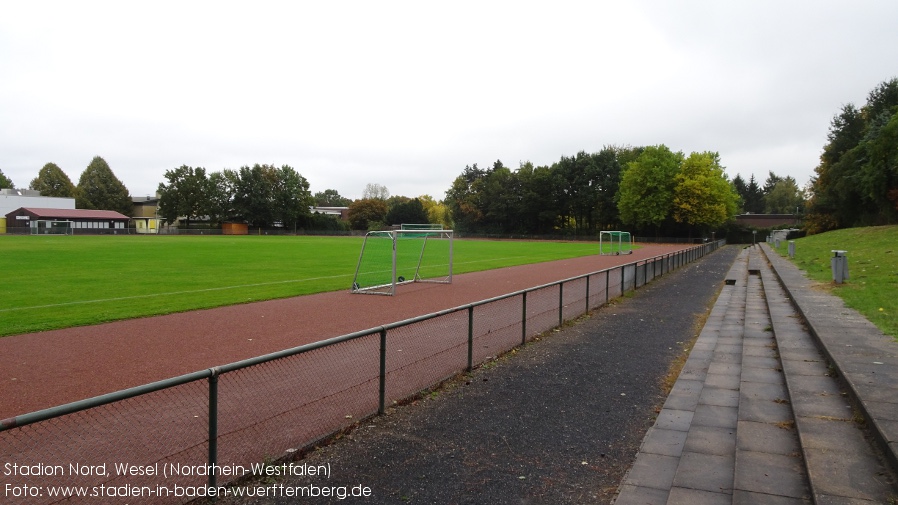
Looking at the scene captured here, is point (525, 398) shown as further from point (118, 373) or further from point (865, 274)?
point (865, 274)

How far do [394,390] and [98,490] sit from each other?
11.5ft

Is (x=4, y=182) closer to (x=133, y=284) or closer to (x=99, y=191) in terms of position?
(x=99, y=191)

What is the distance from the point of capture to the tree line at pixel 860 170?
48062mm

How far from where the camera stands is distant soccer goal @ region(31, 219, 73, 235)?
8025 cm

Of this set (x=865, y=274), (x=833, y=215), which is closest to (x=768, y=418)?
(x=865, y=274)

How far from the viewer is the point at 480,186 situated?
334 feet

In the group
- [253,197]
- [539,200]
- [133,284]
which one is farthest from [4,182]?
[133,284]

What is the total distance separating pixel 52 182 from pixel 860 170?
134456 mm

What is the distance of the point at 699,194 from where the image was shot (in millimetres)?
77062

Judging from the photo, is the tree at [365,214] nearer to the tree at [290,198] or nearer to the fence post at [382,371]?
the tree at [290,198]

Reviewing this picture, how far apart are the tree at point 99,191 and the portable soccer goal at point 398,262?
93.8m

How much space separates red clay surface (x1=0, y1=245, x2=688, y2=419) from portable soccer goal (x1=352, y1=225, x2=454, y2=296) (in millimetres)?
1575

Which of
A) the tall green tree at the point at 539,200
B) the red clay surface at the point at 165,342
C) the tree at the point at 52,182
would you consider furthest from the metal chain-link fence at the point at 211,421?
the tree at the point at 52,182

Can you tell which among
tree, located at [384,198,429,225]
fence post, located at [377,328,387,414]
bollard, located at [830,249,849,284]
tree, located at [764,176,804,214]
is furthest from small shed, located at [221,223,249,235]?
tree, located at [764,176,804,214]
